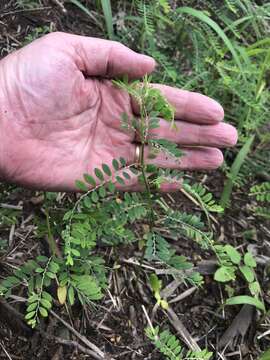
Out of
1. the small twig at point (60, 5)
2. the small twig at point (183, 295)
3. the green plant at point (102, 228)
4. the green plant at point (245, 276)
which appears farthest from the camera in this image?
the small twig at point (60, 5)

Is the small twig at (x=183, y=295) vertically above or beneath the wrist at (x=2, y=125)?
beneath

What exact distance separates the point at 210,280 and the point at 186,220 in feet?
1.72

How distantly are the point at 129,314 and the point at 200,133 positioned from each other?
2.37ft

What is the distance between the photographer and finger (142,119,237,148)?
5.92 feet

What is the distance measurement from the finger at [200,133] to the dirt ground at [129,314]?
42 cm

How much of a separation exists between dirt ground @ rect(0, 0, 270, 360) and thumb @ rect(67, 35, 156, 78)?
0.53 metres

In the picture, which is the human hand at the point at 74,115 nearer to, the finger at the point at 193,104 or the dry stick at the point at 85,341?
the finger at the point at 193,104

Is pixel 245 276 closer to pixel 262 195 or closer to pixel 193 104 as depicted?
pixel 262 195

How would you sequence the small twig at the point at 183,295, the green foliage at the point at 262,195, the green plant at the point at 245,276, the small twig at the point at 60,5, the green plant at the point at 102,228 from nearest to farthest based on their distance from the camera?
the green plant at the point at 102,228
the green plant at the point at 245,276
the small twig at the point at 183,295
the green foliage at the point at 262,195
the small twig at the point at 60,5

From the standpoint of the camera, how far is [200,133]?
181 centimetres

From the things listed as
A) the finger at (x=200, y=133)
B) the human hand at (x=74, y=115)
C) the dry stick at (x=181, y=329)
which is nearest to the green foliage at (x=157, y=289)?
the dry stick at (x=181, y=329)

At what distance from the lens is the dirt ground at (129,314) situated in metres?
1.63

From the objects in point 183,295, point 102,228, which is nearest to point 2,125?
point 102,228

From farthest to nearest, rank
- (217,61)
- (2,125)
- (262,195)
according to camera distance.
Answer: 1. (217,61)
2. (262,195)
3. (2,125)
